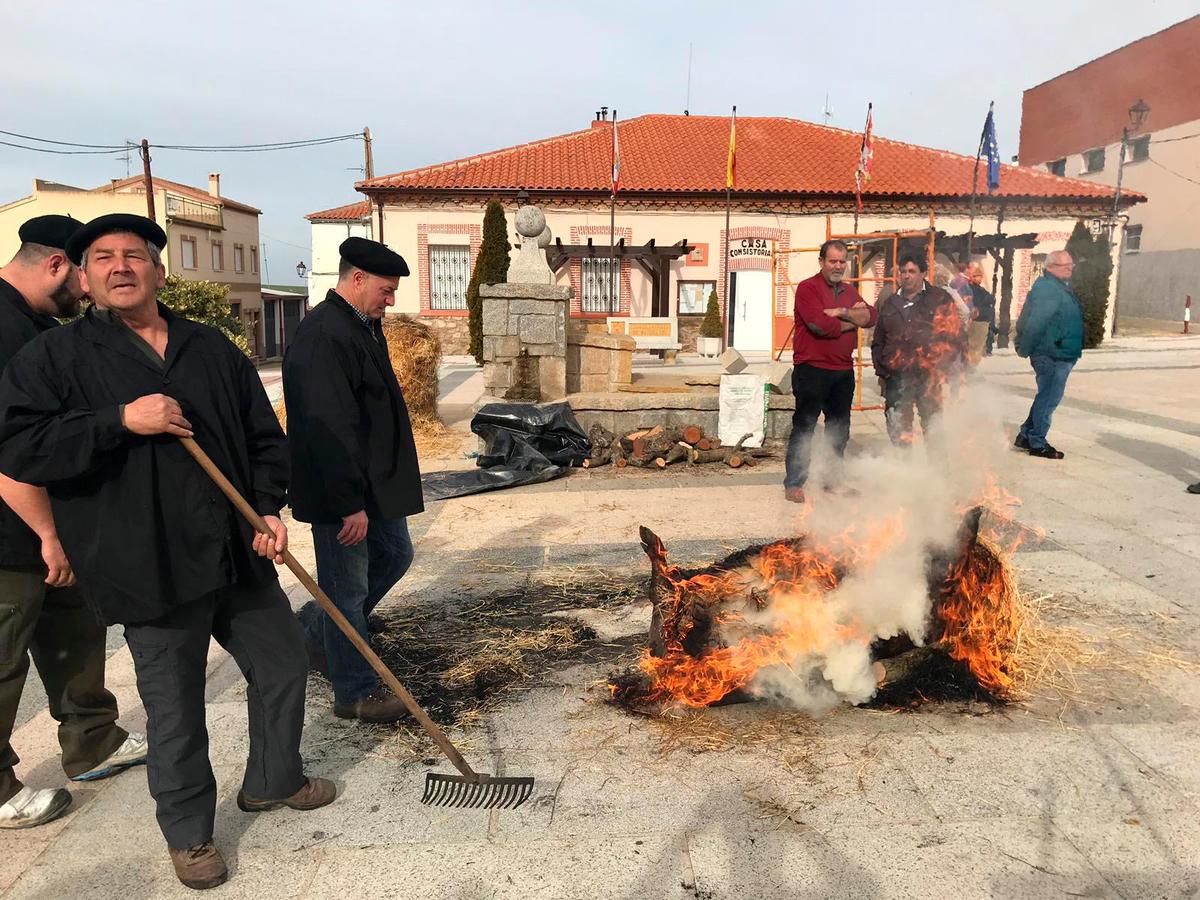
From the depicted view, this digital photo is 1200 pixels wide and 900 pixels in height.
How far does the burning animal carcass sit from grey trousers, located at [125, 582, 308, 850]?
1.52 meters

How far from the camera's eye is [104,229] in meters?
2.50

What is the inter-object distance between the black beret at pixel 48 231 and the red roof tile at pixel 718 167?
22.3 meters

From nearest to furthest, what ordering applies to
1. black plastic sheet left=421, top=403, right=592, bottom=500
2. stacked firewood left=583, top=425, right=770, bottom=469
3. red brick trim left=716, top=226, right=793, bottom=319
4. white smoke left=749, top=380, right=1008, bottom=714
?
white smoke left=749, top=380, right=1008, bottom=714
black plastic sheet left=421, top=403, right=592, bottom=500
stacked firewood left=583, top=425, right=770, bottom=469
red brick trim left=716, top=226, right=793, bottom=319

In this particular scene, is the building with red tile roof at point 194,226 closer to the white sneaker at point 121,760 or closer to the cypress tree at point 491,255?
the cypress tree at point 491,255

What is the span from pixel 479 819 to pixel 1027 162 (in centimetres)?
3437

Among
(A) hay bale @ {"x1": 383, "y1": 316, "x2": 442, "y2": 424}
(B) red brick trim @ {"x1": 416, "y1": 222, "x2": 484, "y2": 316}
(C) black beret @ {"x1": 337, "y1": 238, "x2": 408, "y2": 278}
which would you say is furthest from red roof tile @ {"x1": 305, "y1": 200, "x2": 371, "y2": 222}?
(C) black beret @ {"x1": 337, "y1": 238, "x2": 408, "y2": 278}

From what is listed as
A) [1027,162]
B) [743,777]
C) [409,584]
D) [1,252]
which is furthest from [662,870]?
[1,252]

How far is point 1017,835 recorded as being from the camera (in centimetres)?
279

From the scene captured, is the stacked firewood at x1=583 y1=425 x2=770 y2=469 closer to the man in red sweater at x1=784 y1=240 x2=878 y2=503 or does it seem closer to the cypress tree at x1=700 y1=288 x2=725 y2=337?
the man in red sweater at x1=784 y1=240 x2=878 y2=503

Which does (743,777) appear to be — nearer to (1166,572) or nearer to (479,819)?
(479,819)

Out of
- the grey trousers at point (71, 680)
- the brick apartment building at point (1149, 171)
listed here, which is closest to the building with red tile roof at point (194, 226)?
the brick apartment building at point (1149, 171)

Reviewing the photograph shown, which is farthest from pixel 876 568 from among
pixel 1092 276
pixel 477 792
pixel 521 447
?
pixel 1092 276

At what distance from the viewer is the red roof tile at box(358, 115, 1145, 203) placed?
24.8 metres

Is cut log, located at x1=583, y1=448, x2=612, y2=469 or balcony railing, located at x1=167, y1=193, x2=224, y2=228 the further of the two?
balcony railing, located at x1=167, y1=193, x2=224, y2=228
